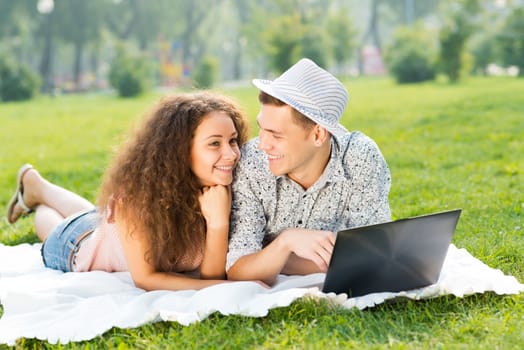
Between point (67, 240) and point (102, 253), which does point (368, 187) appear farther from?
point (67, 240)

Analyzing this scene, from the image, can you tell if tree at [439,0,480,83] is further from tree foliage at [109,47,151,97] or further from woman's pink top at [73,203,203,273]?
woman's pink top at [73,203,203,273]

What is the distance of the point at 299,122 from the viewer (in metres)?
3.44

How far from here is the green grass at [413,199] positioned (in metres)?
3.05

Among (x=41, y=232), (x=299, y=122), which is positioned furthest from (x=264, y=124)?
(x=41, y=232)

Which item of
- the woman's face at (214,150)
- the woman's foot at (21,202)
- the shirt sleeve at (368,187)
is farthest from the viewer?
the woman's foot at (21,202)

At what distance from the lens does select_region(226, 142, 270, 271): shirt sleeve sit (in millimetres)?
3668

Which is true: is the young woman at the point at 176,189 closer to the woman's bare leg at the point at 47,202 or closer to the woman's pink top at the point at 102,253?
the woman's pink top at the point at 102,253

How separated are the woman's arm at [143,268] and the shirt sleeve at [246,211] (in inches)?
7.6

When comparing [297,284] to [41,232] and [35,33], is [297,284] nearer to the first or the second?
[41,232]

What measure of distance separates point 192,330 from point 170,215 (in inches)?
28.6

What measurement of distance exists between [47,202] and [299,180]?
7.97 feet

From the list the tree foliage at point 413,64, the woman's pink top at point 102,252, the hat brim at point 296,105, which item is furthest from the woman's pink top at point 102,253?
the tree foliage at point 413,64

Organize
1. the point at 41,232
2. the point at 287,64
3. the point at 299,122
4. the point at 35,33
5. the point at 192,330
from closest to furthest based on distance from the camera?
1. the point at 192,330
2. the point at 299,122
3. the point at 41,232
4. the point at 287,64
5. the point at 35,33

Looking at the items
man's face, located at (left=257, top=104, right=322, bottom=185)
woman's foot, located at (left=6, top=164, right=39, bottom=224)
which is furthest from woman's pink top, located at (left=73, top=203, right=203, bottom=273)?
woman's foot, located at (left=6, top=164, right=39, bottom=224)
